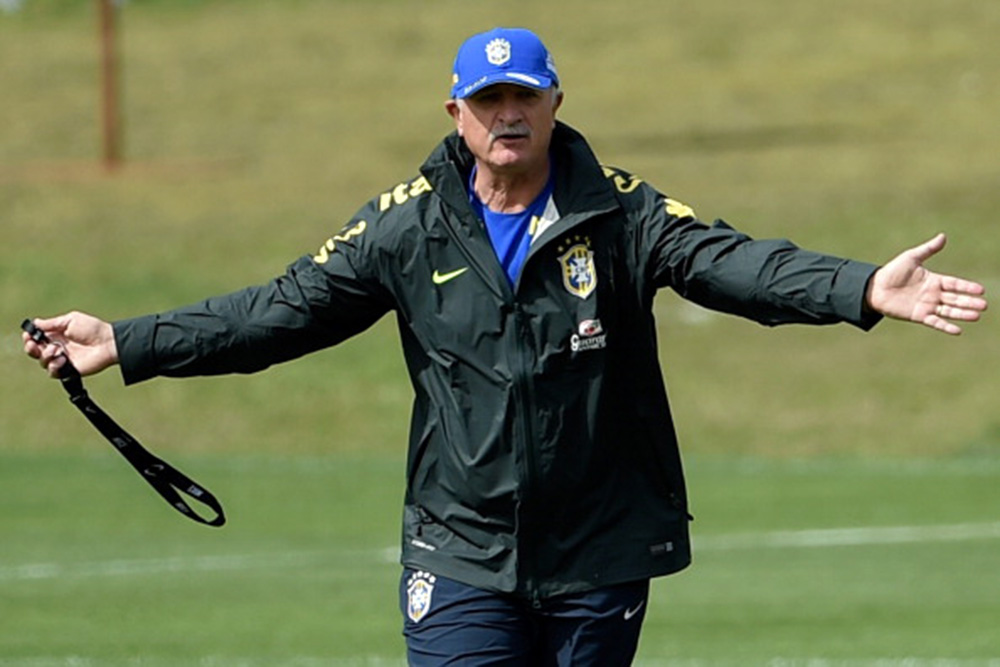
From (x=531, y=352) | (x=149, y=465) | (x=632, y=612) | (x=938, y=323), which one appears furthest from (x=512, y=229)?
(x=149, y=465)

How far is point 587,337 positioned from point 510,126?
598 millimetres

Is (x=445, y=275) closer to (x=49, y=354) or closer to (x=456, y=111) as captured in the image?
(x=456, y=111)

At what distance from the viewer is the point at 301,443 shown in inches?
987

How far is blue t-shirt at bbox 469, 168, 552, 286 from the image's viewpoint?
6.48m

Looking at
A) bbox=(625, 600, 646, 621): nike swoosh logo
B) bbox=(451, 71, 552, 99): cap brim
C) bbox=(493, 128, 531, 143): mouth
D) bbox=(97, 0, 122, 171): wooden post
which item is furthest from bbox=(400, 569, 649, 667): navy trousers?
bbox=(97, 0, 122, 171): wooden post

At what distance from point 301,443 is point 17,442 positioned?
2882 mm

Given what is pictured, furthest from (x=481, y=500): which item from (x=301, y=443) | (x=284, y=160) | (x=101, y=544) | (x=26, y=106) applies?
(x=26, y=106)

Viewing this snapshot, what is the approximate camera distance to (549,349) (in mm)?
6367

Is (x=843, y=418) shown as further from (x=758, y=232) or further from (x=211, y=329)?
(x=211, y=329)

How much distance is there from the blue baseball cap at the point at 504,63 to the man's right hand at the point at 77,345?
120 cm

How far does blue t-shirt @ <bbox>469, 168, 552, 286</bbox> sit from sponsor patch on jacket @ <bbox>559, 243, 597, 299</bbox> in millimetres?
112

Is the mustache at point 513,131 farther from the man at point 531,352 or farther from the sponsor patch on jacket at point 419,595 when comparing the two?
the sponsor patch on jacket at point 419,595

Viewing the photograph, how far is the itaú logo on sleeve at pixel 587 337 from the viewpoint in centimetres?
639

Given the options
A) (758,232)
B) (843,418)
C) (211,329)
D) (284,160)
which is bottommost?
(211,329)
